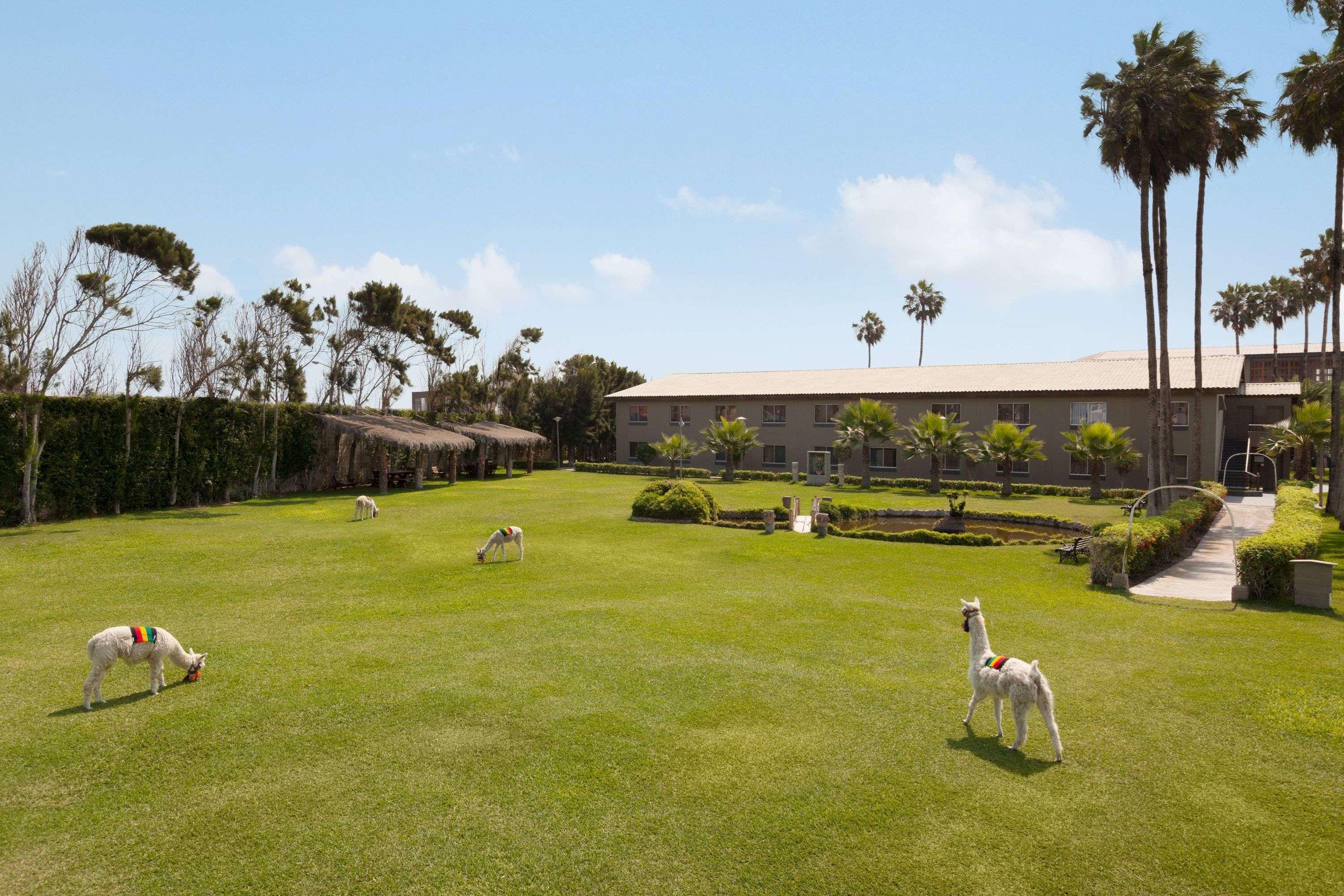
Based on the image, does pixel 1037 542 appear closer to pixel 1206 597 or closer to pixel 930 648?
pixel 1206 597

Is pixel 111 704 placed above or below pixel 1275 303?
below

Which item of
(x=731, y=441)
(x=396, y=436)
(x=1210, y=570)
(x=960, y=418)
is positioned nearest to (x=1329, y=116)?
(x=1210, y=570)

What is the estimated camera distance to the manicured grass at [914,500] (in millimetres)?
30797

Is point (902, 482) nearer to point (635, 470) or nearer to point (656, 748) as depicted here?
point (635, 470)

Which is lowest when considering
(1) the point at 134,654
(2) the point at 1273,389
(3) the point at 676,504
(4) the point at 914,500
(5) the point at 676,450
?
(1) the point at 134,654

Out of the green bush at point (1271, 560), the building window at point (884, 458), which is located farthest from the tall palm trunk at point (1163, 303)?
the building window at point (884, 458)

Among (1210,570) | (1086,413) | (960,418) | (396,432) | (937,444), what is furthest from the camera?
(960,418)

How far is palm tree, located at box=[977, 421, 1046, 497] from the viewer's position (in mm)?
37531

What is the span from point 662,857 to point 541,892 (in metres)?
0.97

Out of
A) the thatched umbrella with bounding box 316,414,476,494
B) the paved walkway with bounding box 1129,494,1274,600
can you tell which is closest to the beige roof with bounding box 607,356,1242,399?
the paved walkway with bounding box 1129,494,1274,600

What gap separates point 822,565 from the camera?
1825cm

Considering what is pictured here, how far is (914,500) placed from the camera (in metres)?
35.3

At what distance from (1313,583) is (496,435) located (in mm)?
38416

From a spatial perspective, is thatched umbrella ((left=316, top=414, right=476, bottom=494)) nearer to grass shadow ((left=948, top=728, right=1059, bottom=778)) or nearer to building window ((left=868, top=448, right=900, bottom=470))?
building window ((left=868, top=448, right=900, bottom=470))
